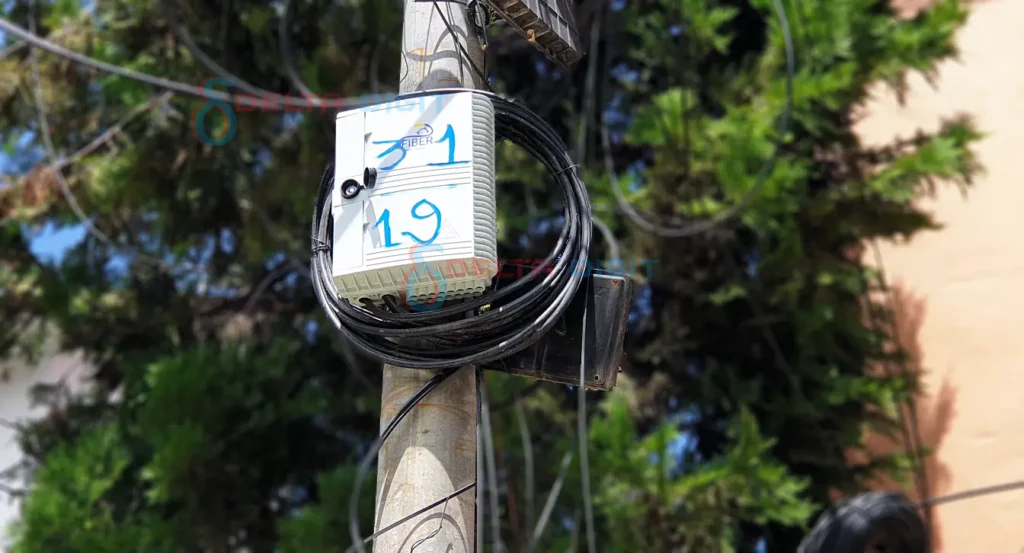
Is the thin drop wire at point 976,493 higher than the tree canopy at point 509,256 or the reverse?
the reverse

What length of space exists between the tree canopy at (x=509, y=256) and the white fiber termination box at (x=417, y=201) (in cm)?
371

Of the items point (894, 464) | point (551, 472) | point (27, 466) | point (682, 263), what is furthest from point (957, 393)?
point (27, 466)

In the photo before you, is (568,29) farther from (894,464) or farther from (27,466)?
(27,466)

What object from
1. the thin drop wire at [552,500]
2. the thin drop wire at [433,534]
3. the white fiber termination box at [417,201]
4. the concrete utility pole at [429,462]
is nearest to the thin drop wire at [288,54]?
the thin drop wire at [552,500]

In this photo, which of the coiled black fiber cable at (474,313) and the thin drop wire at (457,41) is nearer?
the coiled black fiber cable at (474,313)

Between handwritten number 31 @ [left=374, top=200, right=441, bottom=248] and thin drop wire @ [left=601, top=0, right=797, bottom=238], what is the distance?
4016 mm

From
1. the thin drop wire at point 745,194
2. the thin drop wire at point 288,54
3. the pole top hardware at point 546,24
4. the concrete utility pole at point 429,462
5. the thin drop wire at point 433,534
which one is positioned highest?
the thin drop wire at point 288,54

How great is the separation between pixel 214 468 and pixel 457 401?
15.1 feet

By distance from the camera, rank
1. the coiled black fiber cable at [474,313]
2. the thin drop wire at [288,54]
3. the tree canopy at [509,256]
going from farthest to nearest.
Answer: the thin drop wire at [288,54]
the tree canopy at [509,256]
the coiled black fiber cable at [474,313]

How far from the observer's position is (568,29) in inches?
125

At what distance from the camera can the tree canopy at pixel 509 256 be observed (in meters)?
6.39

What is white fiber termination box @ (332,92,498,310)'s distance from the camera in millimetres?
2383

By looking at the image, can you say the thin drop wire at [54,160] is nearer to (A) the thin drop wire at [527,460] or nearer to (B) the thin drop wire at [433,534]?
(A) the thin drop wire at [527,460]

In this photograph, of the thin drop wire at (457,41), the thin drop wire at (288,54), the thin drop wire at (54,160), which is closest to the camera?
the thin drop wire at (457,41)
